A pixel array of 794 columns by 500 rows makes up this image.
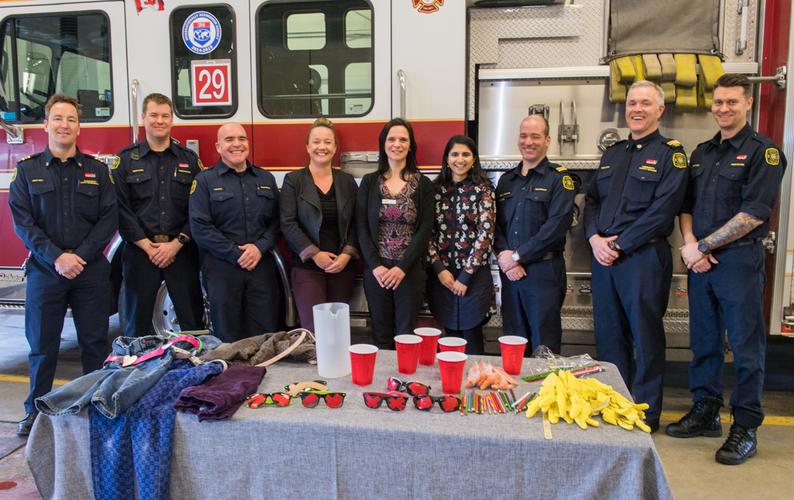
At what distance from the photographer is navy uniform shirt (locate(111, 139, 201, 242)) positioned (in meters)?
3.63

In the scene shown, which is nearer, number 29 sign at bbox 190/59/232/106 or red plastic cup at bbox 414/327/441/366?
red plastic cup at bbox 414/327/441/366

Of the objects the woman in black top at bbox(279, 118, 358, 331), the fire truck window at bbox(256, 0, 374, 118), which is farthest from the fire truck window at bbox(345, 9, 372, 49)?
the woman in black top at bbox(279, 118, 358, 331)

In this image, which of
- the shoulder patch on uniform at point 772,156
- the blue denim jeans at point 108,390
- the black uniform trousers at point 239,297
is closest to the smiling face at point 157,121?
the black uniform trousers at point 239,297

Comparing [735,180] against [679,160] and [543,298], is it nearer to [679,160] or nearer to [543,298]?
[679,160]

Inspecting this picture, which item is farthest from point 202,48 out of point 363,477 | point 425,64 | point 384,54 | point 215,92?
point 363,477

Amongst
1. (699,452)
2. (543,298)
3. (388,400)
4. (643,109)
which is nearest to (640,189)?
(643,109)

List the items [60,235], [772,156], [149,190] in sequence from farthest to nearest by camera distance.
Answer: [149,190] < [60,235] < [772,156]

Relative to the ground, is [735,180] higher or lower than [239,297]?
higher

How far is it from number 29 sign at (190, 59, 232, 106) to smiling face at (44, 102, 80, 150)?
829 millimetres

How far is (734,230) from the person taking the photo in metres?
2.99

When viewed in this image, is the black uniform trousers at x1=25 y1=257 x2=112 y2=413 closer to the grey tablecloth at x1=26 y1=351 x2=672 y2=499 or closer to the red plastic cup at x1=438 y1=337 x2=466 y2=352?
the grey tablecloth at x1=26 y1=351 x2=672 y2=499

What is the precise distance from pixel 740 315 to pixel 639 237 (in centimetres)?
61

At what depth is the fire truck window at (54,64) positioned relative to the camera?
3.98 meters

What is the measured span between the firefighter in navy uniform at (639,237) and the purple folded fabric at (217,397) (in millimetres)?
2147
